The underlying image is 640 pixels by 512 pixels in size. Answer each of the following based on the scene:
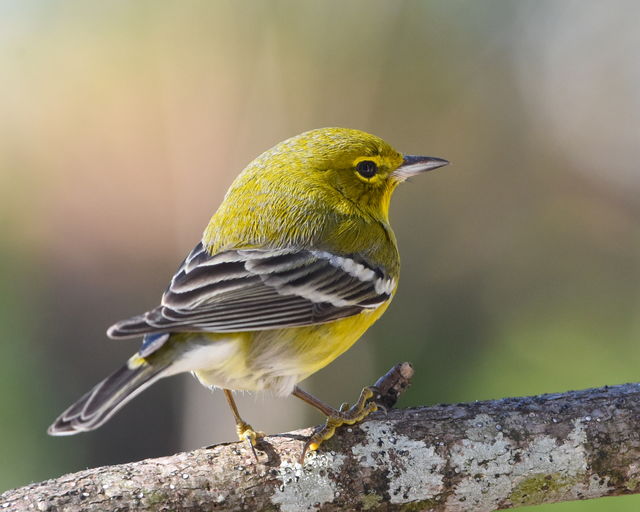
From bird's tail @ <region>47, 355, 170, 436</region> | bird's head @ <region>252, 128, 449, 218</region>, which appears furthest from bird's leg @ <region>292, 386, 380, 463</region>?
bird's head @ <region>252, 128, 449, 218</region>

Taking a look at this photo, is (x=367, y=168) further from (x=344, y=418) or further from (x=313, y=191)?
(x=344, y=418)

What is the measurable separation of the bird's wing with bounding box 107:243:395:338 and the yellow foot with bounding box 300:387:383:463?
379 mm

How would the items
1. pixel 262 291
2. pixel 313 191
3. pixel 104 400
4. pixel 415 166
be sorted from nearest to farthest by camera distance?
pixel 104 400 < pixel 262 291 < pixel 313 191 < pixel 415 166

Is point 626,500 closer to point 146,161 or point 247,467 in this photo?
point 247,467

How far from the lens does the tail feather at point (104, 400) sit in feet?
9.27

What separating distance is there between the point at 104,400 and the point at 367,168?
195cm

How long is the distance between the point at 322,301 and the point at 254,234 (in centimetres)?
48

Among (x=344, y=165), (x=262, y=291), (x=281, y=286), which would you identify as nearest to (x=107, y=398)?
(x=262, y=291)

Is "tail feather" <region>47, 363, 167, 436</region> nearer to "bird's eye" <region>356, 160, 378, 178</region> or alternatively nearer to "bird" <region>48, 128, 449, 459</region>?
"bird" <region>48, 128, 449, 459</region>

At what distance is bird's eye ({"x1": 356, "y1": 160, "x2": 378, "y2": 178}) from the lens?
4230 mm

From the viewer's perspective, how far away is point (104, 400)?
2.89 metres

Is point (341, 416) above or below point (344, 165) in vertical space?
below

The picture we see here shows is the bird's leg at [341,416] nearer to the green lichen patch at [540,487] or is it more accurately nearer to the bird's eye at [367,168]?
the green lichen patch at [540,487]

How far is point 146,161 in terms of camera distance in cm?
1007
